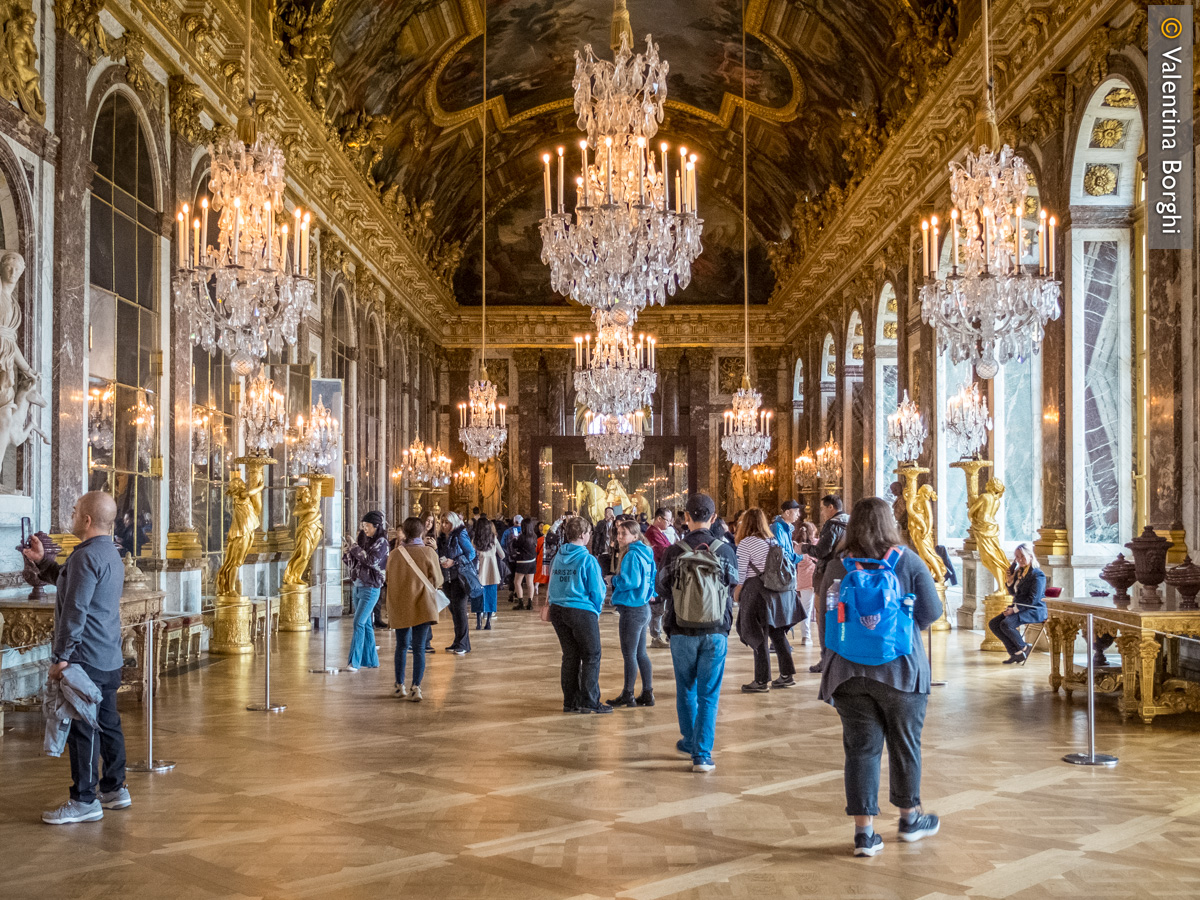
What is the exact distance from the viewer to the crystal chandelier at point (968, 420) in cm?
1255

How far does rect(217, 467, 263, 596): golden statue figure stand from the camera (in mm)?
11820

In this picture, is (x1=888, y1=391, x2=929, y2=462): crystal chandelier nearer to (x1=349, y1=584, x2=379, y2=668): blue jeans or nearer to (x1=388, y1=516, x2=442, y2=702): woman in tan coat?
(x1=349, y1=584, x2=379, y2=668): blue jeans

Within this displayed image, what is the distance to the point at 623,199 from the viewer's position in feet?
27.4

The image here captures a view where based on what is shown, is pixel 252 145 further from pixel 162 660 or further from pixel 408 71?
pixel 408 71

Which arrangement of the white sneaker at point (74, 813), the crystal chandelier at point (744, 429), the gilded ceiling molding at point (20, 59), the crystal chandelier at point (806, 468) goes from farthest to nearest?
the crystal chandelier at point (806, 468) < the crystal chandelier at point (744, 429) < the gilded ceiling molding at point (20, 59) < the white sneaker at point (74, 813)

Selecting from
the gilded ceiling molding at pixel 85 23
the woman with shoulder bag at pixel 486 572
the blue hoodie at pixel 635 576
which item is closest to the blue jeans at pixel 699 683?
the blue hoodie at pixel 635 576

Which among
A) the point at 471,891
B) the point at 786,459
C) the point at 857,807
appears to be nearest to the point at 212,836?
the point at 471,891

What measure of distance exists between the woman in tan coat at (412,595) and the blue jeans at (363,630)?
1501 millimetres

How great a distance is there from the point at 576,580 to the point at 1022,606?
495 centimetres

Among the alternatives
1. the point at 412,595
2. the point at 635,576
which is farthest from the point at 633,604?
the point at 412,595

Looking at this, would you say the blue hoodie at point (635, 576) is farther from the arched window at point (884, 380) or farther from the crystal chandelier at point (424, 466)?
the crystal chandelier at point (424, 466)

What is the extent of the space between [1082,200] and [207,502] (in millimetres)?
10292

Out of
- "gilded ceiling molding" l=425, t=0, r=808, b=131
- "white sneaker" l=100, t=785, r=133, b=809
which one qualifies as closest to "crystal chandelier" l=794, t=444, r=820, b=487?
"gilded ceiling molding" l=425, t=0, r=808, b=131

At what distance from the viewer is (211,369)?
43.6 feet
